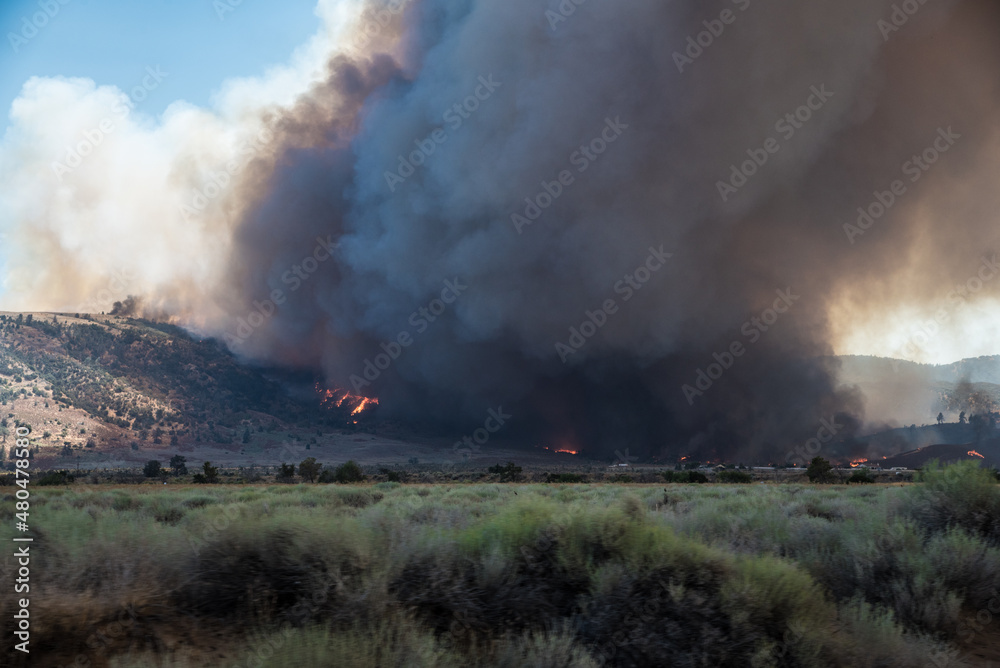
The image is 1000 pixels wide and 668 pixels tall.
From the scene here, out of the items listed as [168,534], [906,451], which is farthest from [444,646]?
[906,451]

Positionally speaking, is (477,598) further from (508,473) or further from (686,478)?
(508,473)

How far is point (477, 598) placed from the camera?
230 inches

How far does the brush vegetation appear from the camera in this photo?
15.4 ft

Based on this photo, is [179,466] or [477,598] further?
[179,466]

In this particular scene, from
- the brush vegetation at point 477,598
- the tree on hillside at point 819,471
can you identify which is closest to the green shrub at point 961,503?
the brush vegetation at point 477,598

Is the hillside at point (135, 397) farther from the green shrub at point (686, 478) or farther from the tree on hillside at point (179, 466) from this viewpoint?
the green shrub at point (686, 478)

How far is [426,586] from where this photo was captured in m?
5.90

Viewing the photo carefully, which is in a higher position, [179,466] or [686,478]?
[686,478]

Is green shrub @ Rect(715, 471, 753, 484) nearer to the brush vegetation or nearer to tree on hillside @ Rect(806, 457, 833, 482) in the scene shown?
tree on hillside @ Rect(806, 457, 833, 482)

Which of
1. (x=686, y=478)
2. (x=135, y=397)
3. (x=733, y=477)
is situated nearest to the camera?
(x=733, y=477)

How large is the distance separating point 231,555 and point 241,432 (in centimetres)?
10979

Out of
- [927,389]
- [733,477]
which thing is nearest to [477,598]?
[733,477]

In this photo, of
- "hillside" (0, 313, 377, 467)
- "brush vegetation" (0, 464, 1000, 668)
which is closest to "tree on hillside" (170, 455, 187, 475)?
"hillside" (0, 313, 377, 467)

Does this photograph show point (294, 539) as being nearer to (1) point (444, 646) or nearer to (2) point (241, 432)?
(1) point (444, 646)
